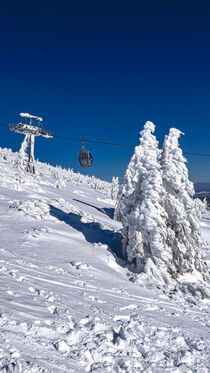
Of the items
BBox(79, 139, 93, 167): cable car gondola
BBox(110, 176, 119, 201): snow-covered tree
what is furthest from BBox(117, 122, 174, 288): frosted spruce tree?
BBox(110, 176, 119, 201): snow-covered tree

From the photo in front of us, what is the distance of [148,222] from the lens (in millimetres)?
13117

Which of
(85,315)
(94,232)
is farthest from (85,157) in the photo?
(85,315)

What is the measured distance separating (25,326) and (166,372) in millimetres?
3036

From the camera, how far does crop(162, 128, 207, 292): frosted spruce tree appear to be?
13.9 meters

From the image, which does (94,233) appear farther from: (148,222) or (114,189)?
(114,189)

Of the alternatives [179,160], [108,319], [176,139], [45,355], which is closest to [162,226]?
[179,160]

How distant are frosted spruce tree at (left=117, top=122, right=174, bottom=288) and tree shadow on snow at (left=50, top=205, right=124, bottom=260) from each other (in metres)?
1.06

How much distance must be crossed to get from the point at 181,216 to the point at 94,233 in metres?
5.34

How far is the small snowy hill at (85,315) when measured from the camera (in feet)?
18.3

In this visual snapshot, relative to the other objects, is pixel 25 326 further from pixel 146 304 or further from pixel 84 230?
pixel 84 230

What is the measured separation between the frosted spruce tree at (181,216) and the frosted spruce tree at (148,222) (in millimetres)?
503

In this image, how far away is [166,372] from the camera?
Answer: 5.83 m

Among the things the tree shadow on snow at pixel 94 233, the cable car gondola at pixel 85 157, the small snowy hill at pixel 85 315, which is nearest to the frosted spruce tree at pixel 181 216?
the small snowy hill at pixel 85 315

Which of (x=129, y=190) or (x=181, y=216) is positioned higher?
(x=129, y=190)
